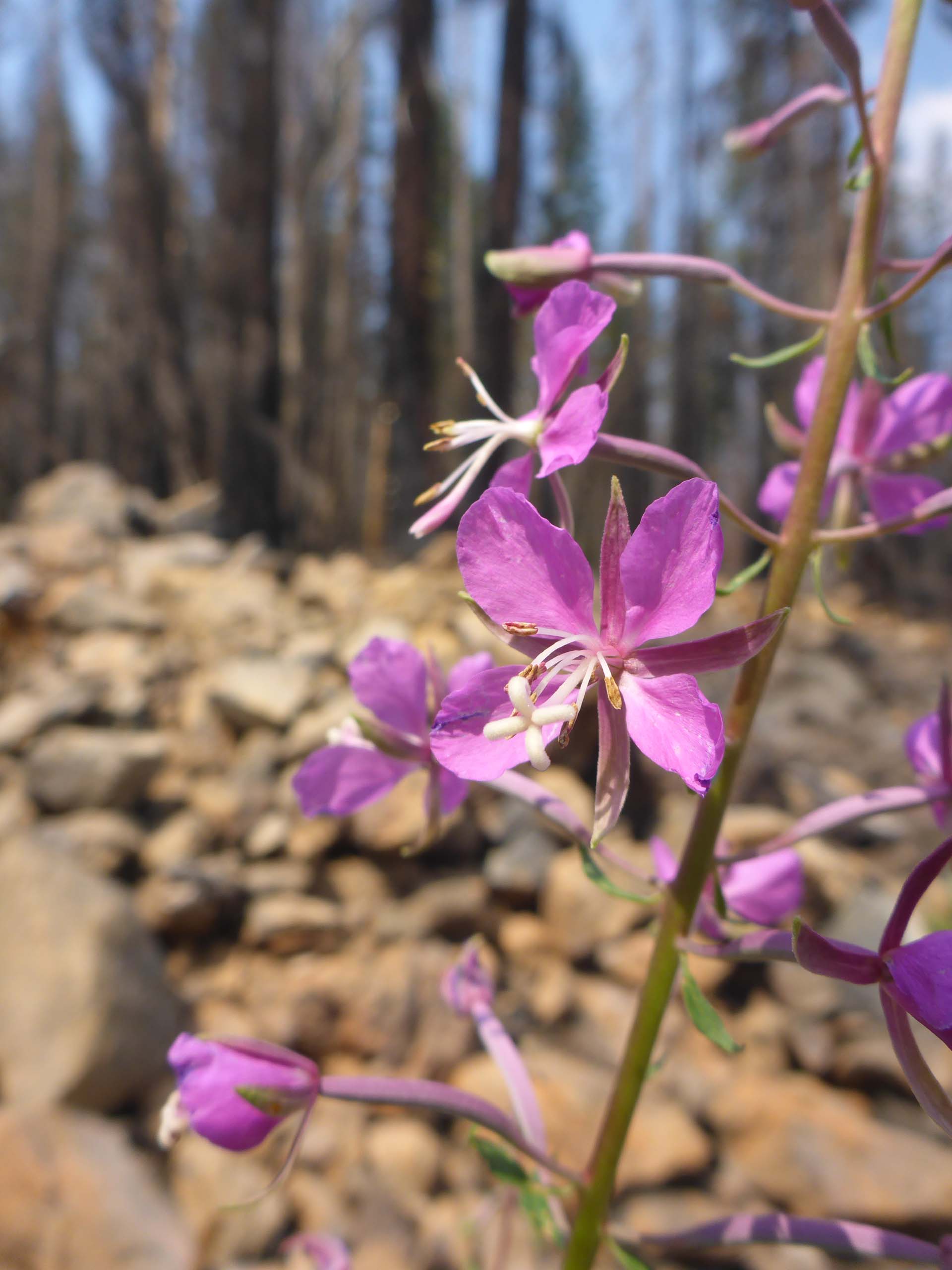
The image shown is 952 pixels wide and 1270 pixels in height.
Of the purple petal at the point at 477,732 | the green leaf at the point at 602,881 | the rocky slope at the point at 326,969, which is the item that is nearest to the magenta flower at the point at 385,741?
the green leaf at the point at 602,881

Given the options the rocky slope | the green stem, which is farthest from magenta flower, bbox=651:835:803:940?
the rocky slope

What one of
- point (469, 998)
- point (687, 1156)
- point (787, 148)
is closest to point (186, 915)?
point (687, 1156)

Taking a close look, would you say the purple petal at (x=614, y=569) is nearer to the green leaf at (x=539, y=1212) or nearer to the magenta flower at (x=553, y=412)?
the magenta flower at (x=553, y=412)

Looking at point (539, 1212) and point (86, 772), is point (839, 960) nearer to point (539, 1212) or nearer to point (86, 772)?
point (539, 1212)

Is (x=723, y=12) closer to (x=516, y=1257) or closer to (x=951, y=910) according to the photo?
(x=951, y=910)

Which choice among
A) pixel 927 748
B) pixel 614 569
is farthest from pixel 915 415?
pixel 614 569

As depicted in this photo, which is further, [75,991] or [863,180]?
[75,991]
